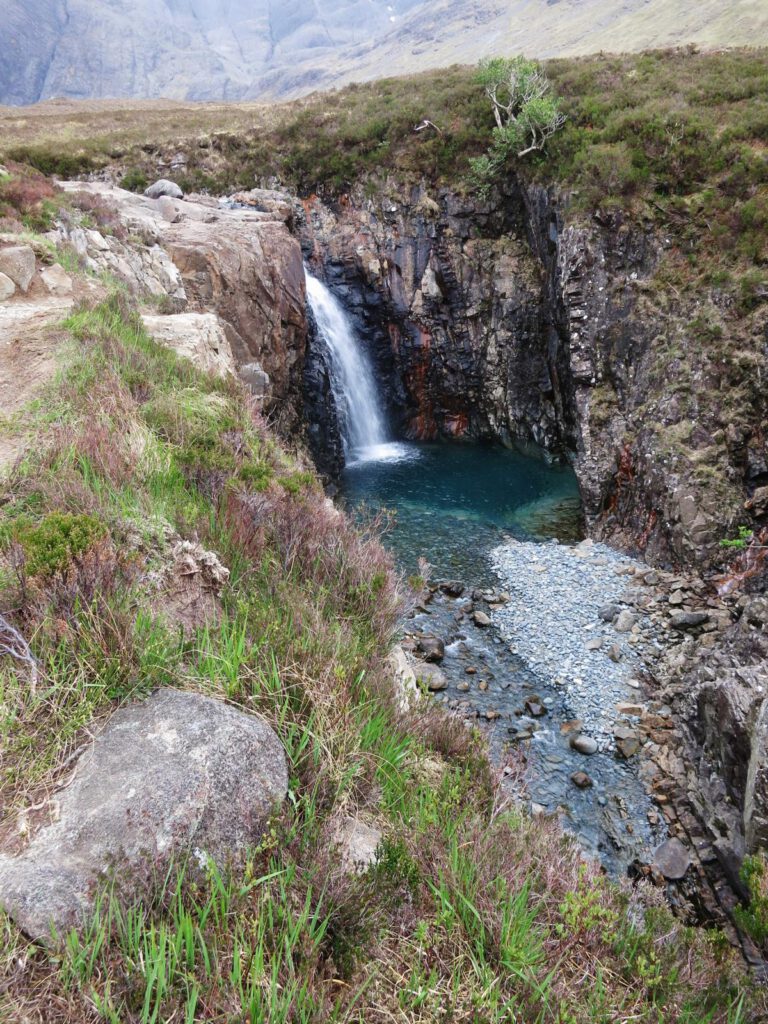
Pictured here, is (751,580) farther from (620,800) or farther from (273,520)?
(273,520)

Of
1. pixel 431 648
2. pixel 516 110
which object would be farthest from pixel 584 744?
pixel 516 110

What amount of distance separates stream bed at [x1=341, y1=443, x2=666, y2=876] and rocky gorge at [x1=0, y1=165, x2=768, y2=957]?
74 millimetres

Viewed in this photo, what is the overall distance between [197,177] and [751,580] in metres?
30.0

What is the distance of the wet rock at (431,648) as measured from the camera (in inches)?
439

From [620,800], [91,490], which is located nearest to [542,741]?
[620,800]

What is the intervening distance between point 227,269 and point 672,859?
17215mm

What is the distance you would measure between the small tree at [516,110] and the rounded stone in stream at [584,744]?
21785mm

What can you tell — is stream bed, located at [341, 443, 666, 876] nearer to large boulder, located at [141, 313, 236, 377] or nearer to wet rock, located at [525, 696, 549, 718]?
wet rock, located at [525, 696, 549, 718]

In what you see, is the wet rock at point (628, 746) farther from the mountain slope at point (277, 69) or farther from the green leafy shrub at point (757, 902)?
the mountain slope at point (277, 69)

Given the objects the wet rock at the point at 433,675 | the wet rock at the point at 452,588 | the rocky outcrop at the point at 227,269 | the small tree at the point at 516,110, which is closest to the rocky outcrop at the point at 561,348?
the small tree at the point at 516,110

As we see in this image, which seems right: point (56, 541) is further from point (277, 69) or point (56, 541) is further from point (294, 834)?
point (277, 69)

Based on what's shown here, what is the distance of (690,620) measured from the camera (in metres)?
11.7

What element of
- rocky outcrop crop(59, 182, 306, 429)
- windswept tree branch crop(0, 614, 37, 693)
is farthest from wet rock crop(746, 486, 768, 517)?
windswept tree branch crop(0, 614, 37, 693)

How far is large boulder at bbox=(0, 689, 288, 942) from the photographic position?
2.28 m
